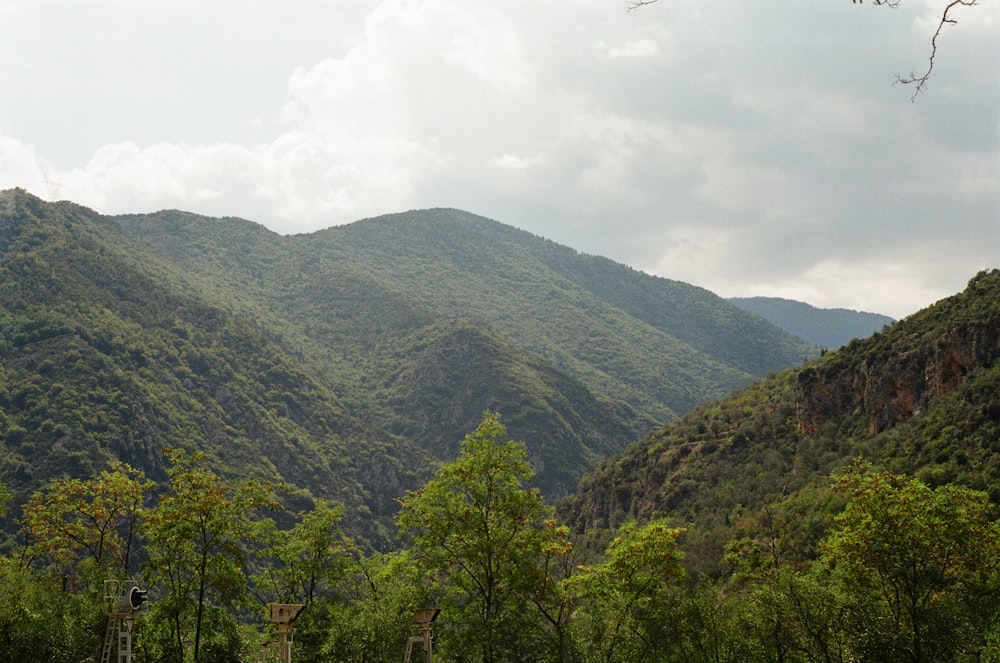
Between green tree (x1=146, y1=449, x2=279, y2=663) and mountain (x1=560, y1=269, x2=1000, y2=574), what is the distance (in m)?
30.9

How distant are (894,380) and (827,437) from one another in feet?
28.3

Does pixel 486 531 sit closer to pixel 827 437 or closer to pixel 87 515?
pixel 87 515

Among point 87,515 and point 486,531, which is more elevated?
point 486,531

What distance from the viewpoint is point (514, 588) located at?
31.4 metres

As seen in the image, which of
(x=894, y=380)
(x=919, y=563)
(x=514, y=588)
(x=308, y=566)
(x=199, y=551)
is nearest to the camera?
(x=919, y=563)

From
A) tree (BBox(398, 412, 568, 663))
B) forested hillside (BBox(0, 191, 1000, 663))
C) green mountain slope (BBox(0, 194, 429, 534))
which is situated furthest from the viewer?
green mountain slope (BBox(0, 194, 429, 534))

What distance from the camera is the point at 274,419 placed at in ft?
528

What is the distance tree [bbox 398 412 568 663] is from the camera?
30.1m

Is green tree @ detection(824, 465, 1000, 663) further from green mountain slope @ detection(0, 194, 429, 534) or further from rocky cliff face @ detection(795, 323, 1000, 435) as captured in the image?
green mountain slope @ detection(0, 194, 429, 534)

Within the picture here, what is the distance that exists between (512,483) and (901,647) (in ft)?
44.2

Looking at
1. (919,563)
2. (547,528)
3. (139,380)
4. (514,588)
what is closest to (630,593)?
(547,528)

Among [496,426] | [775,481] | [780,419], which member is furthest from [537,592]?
[780,419]

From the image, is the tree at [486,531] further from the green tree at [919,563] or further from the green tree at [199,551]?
the green tree at [919,563]

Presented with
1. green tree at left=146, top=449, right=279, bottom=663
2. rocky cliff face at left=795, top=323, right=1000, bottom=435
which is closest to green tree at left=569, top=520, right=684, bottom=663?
green tree at left=146, top=449, right=279, bottom=663
